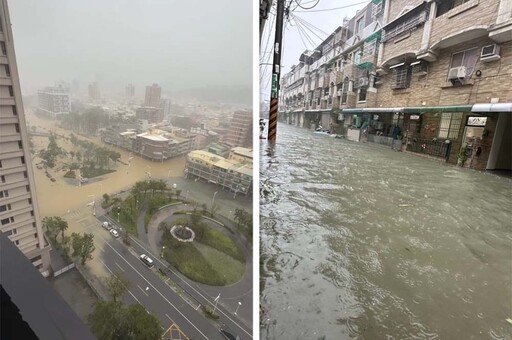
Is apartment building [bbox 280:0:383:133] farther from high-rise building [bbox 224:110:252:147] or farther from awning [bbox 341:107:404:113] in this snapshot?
high-rise building [bbox 224:110:252:147]

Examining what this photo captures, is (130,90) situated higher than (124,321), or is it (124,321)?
(130,90)

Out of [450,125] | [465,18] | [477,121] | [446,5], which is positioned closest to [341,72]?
[446,5]

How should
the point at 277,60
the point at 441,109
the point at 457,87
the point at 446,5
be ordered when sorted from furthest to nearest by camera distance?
1. the point at 446,5
2. the point at 457,87
3. the point at 441,109
4. the point at 277,60

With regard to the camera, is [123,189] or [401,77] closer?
[123,189]

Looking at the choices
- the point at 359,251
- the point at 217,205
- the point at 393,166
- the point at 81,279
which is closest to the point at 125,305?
the point at 81,279

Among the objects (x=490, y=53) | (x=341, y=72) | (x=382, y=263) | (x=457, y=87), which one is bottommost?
(x=382, y=263)

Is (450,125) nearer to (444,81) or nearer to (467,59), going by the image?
(444,81)

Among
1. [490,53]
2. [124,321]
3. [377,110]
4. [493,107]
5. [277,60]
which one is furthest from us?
[377,110]
